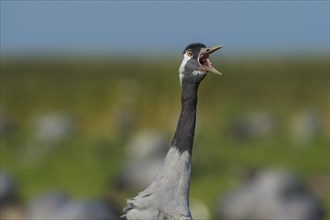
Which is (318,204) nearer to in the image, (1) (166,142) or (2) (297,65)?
(1) (166,142)

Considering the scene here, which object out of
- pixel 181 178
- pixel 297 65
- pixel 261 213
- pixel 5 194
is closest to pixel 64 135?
pixel 5 194

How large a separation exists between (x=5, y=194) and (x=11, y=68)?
41324 millimetres

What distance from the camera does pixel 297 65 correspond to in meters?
77.8

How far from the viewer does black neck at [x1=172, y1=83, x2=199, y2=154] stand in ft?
40.5

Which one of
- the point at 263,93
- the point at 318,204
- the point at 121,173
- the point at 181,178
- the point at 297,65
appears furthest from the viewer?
Result: the point at 297,65

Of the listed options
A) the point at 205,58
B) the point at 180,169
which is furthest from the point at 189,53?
the point at 180,169

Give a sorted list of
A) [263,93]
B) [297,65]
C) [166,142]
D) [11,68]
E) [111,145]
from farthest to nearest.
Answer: [297,65] → [11,68] → [263,93] → [111,145] → [166,142]

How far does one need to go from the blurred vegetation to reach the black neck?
15197 millimetres

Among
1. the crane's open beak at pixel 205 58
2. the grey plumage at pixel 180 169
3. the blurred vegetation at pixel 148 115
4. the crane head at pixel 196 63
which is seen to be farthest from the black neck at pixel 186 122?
the blurred vegetation at pixel 148 115

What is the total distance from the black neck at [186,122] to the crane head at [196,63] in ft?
0.56

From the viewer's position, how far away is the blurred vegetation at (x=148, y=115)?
111 ft

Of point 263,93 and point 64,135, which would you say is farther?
point 263,93

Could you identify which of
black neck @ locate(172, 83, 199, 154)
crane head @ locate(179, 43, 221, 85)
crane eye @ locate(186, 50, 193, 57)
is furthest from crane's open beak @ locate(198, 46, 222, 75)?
black neck @ locate(172, 83, 199, 154)

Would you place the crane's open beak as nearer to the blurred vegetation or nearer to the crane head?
the crane head
